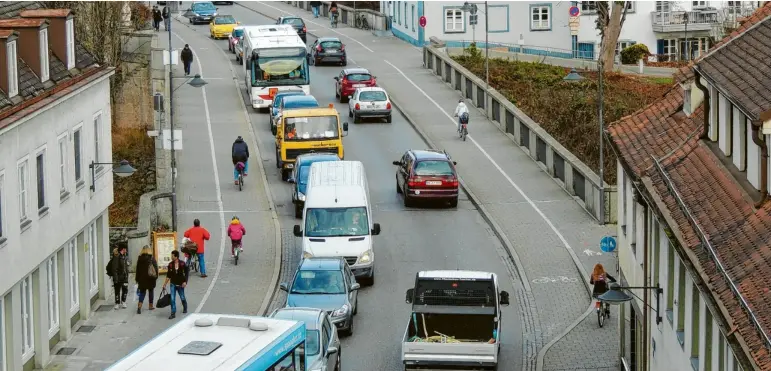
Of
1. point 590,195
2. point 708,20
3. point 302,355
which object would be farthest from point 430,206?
point 708,20

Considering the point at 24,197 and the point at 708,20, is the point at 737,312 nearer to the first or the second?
the point at 24,197

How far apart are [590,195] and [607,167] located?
700 centimetres

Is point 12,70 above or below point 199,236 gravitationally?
above

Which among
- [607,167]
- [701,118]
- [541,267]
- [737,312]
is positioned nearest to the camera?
[737,312]

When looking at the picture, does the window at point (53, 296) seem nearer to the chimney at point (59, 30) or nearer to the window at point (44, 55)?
the window at point (44, 55)

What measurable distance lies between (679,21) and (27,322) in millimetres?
67173

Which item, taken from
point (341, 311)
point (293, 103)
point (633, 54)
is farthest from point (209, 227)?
point (633, 54)

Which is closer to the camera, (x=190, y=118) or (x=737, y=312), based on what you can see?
(x=737, y=312)

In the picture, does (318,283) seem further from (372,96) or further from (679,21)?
(679,21)

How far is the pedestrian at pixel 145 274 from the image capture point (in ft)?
113

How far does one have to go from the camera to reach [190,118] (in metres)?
61.5

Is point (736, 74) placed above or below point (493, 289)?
above

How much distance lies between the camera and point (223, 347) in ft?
68.5

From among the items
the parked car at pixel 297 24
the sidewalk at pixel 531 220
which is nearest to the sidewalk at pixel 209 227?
the sidewalk at pixel 531 220
